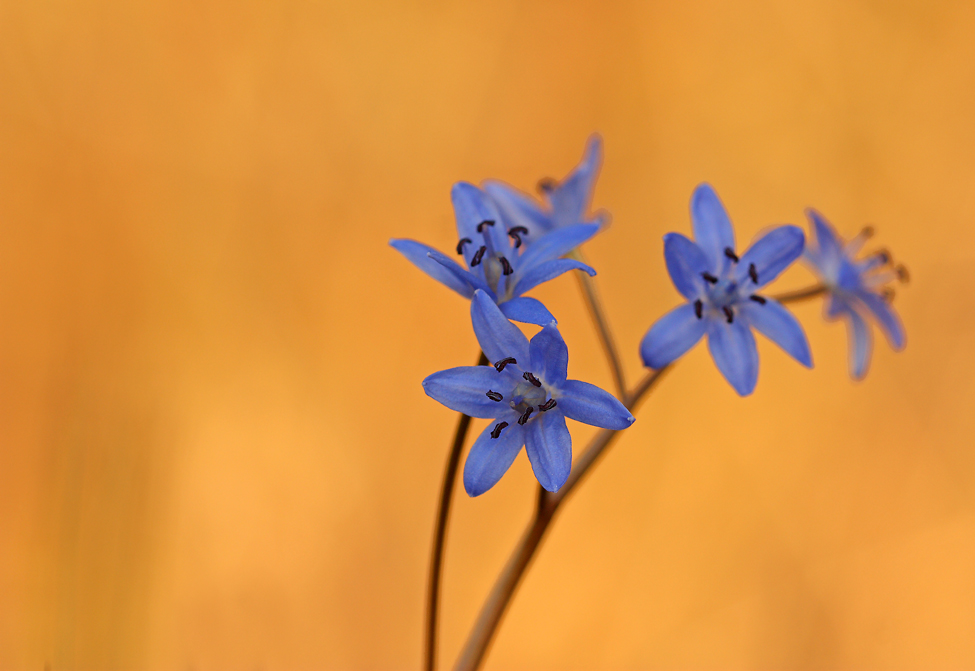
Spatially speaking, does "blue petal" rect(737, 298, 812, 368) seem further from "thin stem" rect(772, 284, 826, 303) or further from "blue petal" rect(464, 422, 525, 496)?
"blue petal" rect(464, 422, 525, 496)

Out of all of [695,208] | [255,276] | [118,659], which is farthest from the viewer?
[255,276]

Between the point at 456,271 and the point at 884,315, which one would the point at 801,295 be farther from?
the point at 456,271

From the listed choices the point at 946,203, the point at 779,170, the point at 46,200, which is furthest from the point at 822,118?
the point at 46,200

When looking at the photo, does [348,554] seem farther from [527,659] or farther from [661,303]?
[661,303]

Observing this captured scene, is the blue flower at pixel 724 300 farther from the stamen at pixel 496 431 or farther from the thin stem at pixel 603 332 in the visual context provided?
the stamen at pixel 496 431

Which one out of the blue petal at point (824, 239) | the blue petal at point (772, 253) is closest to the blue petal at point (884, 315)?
the blue petal at point (824, 239)

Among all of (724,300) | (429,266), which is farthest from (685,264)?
(429,266)

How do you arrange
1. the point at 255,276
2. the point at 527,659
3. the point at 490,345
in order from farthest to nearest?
1. the point at 255,276
2. the point at 527,659
3. the point at 490,345
